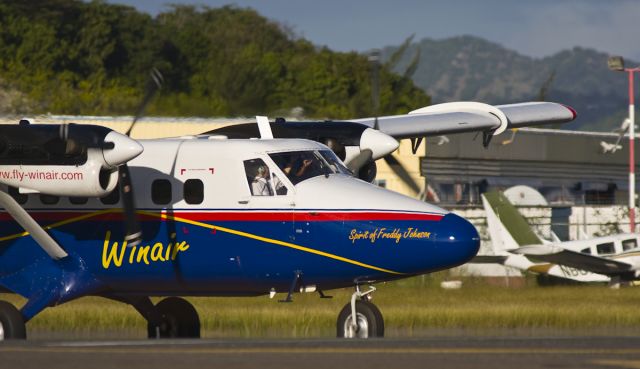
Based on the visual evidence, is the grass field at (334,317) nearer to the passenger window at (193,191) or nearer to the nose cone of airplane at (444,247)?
the passenger window at (193,191)

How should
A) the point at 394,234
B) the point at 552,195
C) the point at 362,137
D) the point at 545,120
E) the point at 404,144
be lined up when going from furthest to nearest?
the point at 552,195
the point at 404,144
the point at 545,120
the point at 362,137
the point at 394,234

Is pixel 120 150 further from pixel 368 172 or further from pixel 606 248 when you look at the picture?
pixel 606 248

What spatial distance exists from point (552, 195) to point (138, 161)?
43962mm

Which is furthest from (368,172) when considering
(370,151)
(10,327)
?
(10,327)

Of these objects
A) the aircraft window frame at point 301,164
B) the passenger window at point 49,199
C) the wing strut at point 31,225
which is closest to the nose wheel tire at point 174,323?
the wing strut at point 31,225

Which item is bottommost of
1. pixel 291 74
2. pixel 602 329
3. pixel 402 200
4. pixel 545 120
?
pixel 602 329

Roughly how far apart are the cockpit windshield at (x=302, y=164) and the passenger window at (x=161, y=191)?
1.62 meters

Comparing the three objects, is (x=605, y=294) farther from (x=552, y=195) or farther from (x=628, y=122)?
(x=552, y=195)

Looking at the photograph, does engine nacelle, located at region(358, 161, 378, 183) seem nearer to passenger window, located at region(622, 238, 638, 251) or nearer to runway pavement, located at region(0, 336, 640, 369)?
runway pavement, located at region(0, 336, 640, 369)

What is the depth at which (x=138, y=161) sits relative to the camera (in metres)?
20.0

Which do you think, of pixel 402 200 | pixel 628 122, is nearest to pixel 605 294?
pixel 628 122

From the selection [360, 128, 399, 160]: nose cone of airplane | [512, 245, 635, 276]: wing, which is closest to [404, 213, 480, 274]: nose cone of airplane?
[360, 128, 399, 160]: nose cone of airplane

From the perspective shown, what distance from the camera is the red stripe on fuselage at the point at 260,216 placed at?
60.8 feet

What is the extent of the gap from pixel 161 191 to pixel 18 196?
219 centimetres
